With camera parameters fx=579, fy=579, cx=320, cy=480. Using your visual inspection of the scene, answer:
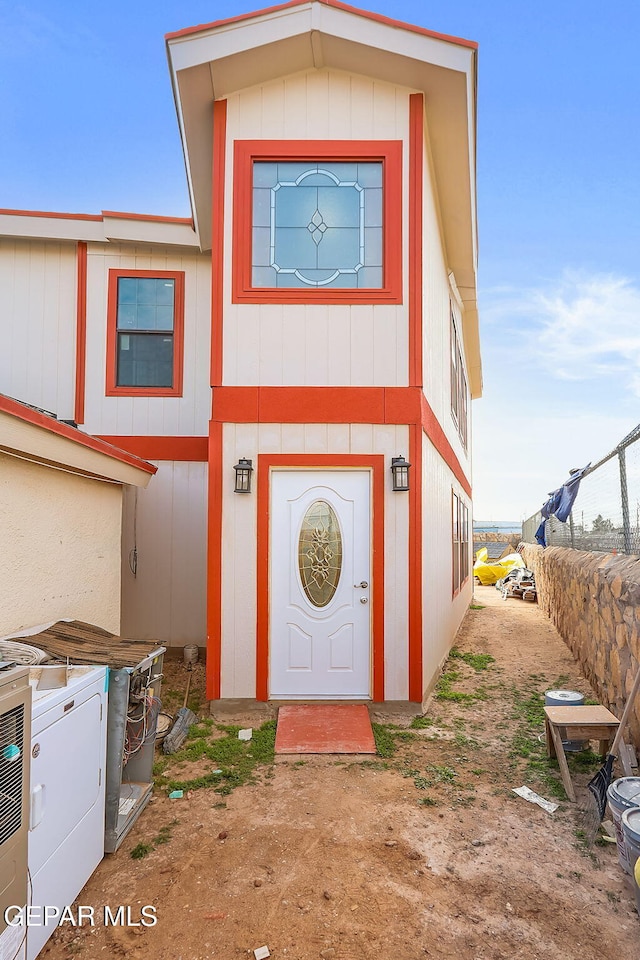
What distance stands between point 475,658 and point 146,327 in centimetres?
641

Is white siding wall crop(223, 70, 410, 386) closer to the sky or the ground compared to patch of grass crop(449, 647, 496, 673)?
closer to the sky

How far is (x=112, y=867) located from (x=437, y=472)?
535 centimetres

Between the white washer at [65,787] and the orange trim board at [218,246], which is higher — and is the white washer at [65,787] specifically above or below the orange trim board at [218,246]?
below

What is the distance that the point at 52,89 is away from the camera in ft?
51.0

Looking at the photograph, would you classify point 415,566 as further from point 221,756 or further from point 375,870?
point 375,870

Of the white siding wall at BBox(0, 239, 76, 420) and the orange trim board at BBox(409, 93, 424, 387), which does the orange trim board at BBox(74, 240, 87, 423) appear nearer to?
the white siding wall at BBox(0, 239, 76, 420)

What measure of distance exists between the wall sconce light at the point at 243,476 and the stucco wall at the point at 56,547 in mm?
1208

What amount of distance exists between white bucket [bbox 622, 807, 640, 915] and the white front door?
2.81 m

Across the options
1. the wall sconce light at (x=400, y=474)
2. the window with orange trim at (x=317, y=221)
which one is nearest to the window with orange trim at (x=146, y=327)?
the window with orange trim at (x=317, y=221)

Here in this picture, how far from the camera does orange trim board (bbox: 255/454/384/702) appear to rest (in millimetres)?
5492

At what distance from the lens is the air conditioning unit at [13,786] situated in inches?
84.4

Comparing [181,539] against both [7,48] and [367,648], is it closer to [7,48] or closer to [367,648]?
[367,648]

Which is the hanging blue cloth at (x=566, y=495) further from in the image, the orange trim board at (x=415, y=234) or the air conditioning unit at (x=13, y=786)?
the air conditioning unit at (x=13, y=786)

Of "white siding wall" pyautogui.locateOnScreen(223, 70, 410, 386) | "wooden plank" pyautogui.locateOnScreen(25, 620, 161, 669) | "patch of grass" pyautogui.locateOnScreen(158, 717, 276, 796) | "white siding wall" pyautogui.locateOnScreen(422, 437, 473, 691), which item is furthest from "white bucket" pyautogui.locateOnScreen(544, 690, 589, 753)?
"wooden plank" pyautogui.locateOnScreen(25, 620, 161, 669)
